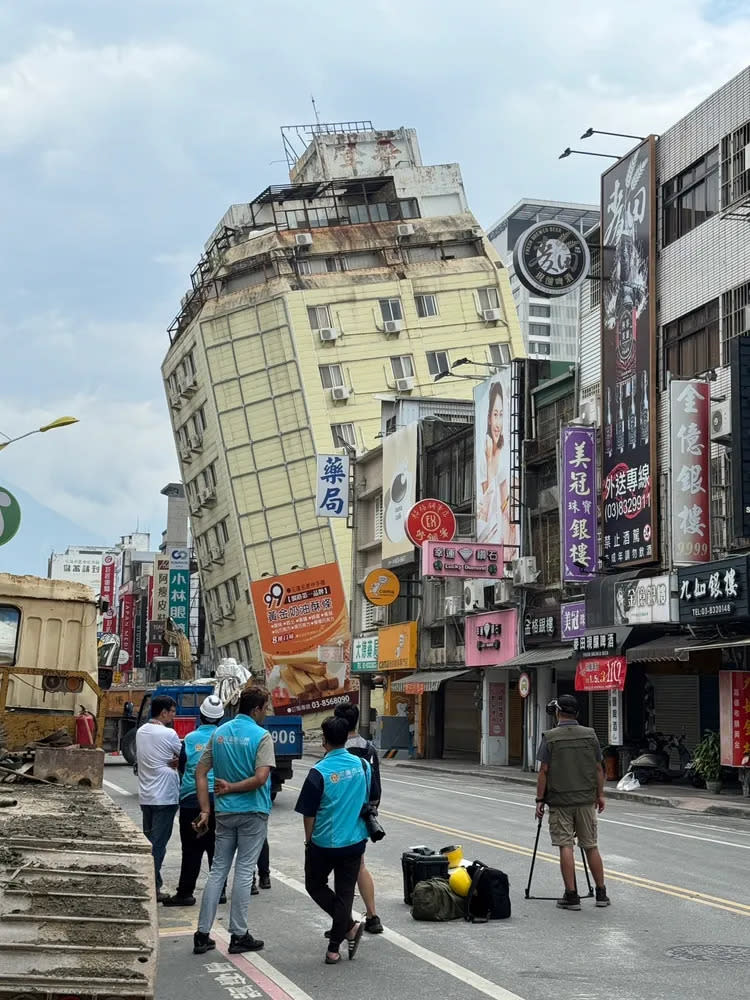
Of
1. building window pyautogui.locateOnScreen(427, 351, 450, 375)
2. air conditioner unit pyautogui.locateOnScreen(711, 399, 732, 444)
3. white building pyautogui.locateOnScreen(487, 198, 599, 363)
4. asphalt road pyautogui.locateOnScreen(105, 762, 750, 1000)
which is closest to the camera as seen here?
asphalt road pyautogui.locateOnScreen(105, 762, 750, 1000)

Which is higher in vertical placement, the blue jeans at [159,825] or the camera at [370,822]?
the camera at [370,822]

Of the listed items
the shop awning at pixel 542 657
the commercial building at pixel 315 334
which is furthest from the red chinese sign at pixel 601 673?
the commercial building at pixel 315 334

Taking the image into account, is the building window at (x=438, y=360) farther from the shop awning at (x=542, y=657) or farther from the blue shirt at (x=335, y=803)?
the blue shirt at (x=335, y=803)

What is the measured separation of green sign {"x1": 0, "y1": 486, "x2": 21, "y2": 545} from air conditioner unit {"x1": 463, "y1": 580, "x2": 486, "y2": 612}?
2270 cm

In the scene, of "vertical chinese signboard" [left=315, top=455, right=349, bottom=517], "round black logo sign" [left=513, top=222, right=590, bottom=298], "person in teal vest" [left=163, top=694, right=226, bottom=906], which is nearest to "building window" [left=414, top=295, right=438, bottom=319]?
"vertical chinese signboard" [left=315, top=455, right=349, bottom=517]

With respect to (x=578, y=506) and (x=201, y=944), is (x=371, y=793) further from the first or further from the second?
(x=578, y=506)

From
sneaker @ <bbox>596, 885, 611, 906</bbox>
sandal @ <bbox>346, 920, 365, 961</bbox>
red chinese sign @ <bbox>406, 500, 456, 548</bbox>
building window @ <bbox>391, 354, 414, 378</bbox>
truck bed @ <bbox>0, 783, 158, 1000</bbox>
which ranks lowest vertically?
sandal @ <bbox>346, 920, 365, 961</bbox>

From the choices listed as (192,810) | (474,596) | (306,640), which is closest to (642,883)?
(192,810)

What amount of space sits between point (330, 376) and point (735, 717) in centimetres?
4445

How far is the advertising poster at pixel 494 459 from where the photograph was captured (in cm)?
4206

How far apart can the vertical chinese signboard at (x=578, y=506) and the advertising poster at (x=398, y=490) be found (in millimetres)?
17475

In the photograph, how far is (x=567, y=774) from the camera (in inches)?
454

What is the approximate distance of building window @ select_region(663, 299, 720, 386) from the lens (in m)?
31.4

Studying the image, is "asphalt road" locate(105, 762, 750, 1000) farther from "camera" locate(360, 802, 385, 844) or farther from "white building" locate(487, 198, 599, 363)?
"white building" locate(487, 198, 599, 363)
